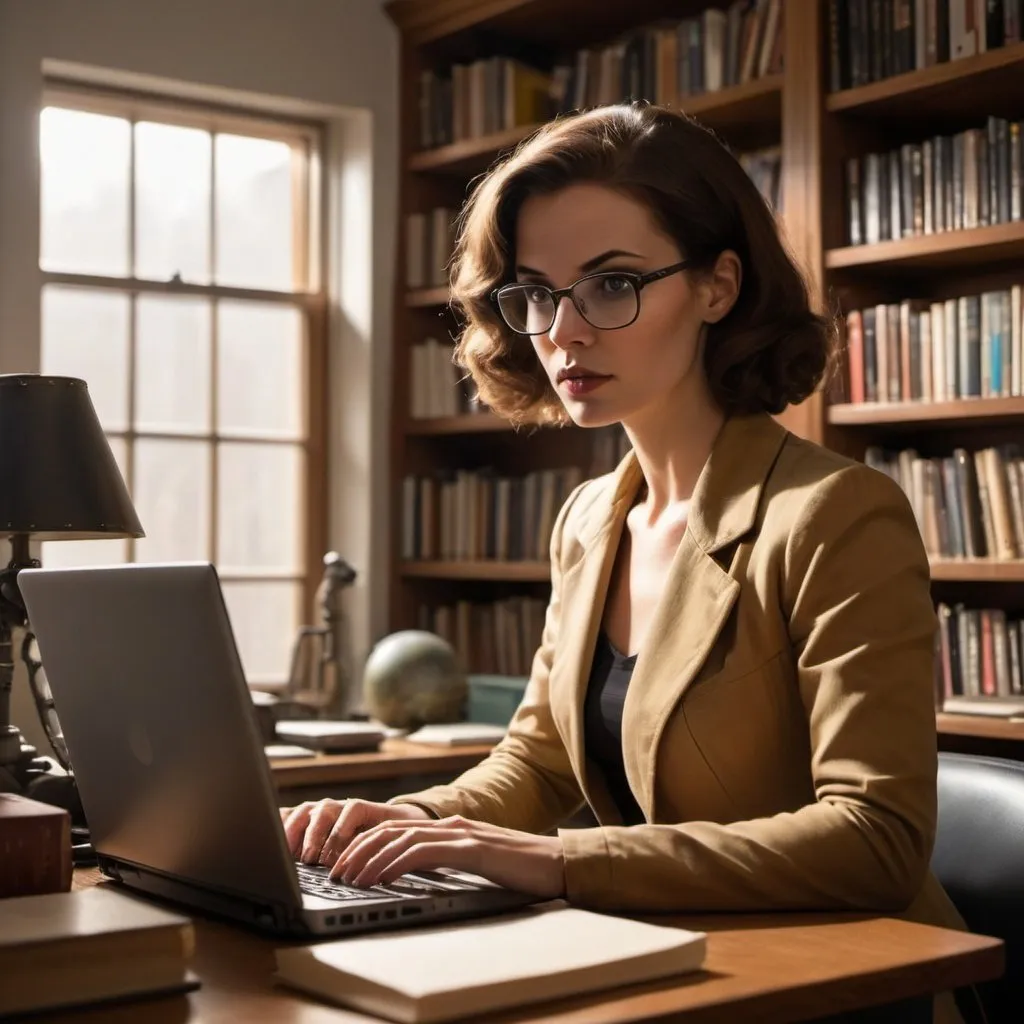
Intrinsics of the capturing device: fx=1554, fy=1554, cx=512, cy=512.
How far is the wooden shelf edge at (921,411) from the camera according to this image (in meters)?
3.01

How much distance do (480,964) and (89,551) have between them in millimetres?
3046

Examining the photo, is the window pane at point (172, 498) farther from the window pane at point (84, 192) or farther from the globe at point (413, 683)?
the globe at point (413, 683)

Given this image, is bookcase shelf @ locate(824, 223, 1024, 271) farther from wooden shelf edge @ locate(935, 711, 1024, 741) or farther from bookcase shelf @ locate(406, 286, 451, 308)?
bookcase shelf @ locate(406, 286, 451, 308)

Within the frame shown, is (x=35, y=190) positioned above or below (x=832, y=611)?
above

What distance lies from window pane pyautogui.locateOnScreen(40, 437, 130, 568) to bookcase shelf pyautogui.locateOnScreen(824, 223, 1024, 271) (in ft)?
5.84

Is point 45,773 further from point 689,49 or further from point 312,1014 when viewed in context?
point 689,49

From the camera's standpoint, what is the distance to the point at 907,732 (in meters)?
1.41

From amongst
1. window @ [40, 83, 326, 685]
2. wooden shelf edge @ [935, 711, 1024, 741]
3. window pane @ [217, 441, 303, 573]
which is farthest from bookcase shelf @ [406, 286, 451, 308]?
wooden shelf edge @ [935, 711, 1024, 741]

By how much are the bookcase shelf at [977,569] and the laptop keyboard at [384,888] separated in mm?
1985

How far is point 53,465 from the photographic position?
1.91m

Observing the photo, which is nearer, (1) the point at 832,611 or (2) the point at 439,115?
(1) the point at 832,611

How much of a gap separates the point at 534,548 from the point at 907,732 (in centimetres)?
268

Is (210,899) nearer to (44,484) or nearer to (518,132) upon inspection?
(44,484)

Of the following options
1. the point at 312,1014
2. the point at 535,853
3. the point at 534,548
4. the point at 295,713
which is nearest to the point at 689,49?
the point at 534,548
